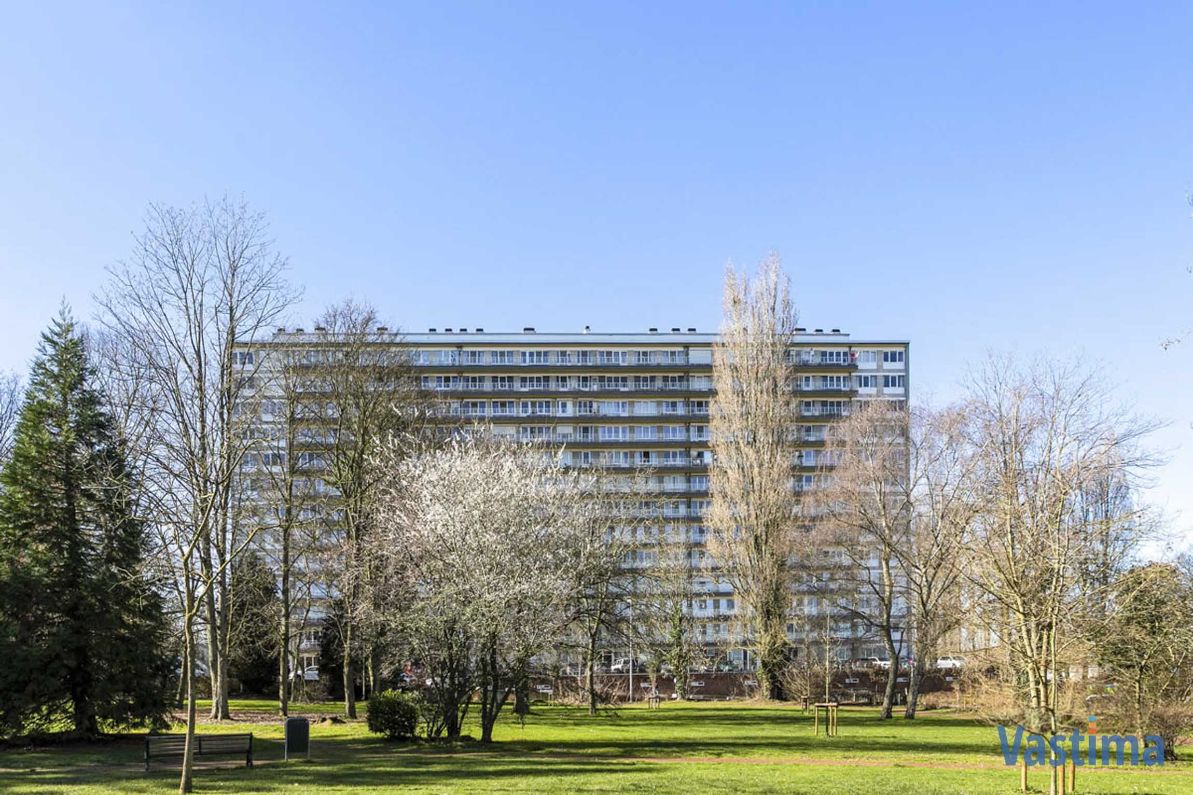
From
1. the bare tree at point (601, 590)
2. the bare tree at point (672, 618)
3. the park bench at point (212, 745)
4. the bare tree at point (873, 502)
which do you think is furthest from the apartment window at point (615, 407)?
the park bench at point (212, 745)

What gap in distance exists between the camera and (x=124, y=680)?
2789cm

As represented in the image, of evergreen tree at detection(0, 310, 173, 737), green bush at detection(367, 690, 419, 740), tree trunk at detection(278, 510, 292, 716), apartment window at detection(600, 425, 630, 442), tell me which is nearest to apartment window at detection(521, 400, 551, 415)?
apartment window at detection(600, 425, 630, 442)

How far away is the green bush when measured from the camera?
27266mm

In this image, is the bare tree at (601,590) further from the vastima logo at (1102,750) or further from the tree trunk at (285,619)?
the vastima logo at (1102,750)

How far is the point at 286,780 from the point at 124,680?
1176 centimetres

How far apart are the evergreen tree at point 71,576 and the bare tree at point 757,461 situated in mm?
31037

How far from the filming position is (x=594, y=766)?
21.7 meters

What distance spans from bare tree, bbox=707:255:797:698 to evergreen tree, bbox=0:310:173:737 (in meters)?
31.0

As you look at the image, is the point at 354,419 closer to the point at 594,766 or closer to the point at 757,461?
the point at 594,766

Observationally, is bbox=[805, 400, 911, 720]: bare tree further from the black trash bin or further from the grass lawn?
the black trash bin

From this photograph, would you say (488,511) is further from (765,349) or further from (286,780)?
(765,349)

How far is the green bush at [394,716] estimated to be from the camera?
27266 mm

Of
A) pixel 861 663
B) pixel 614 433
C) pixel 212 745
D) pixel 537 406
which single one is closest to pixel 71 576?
pixel 212 745

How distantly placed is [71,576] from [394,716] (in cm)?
970
